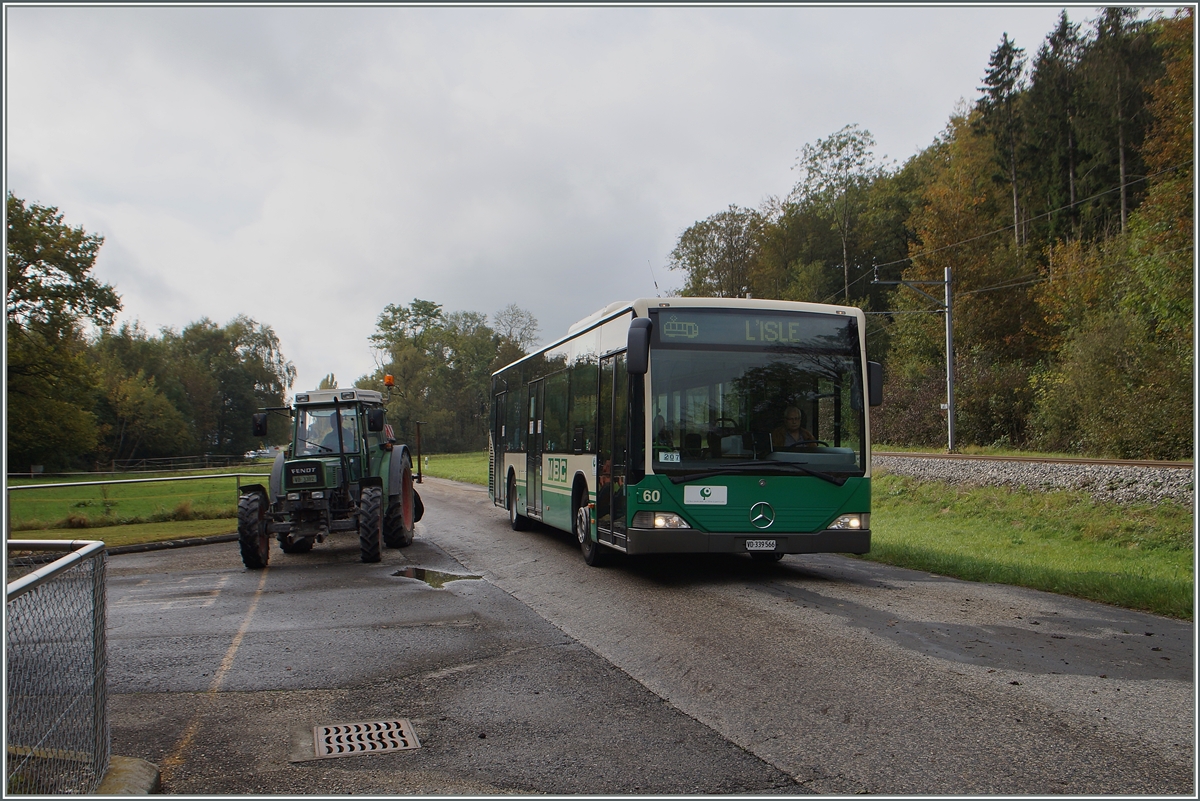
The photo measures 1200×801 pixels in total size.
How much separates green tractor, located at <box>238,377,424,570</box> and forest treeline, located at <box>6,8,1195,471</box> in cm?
1679

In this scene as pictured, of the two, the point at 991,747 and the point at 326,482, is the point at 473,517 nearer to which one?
the point at 326,482

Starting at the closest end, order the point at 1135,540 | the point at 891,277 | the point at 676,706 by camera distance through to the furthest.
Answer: the point at 676,706 < the point at 1135,540 < the point at 891,277

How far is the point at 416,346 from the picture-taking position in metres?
114

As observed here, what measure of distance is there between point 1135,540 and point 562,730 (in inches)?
600

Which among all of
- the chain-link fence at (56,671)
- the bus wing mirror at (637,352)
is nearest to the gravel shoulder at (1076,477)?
the bus wing mirror at (637,352)

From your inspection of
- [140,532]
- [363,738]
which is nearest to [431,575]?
[363,738]

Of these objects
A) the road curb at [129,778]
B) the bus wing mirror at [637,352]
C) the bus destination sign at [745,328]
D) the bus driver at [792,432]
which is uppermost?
the bus destination sign at [745,328]

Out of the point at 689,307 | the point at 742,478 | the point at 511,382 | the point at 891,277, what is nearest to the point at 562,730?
the point at 742,478

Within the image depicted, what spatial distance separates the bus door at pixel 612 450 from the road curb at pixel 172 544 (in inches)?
383

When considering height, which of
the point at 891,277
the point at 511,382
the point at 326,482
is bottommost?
the point at 326,482

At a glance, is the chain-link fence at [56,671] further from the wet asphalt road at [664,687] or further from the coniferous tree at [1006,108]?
the coniferous tree at [1006,108]

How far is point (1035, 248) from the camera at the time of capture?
49.6 meters

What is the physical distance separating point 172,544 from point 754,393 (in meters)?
12.3

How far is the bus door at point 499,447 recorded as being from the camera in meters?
20.1
